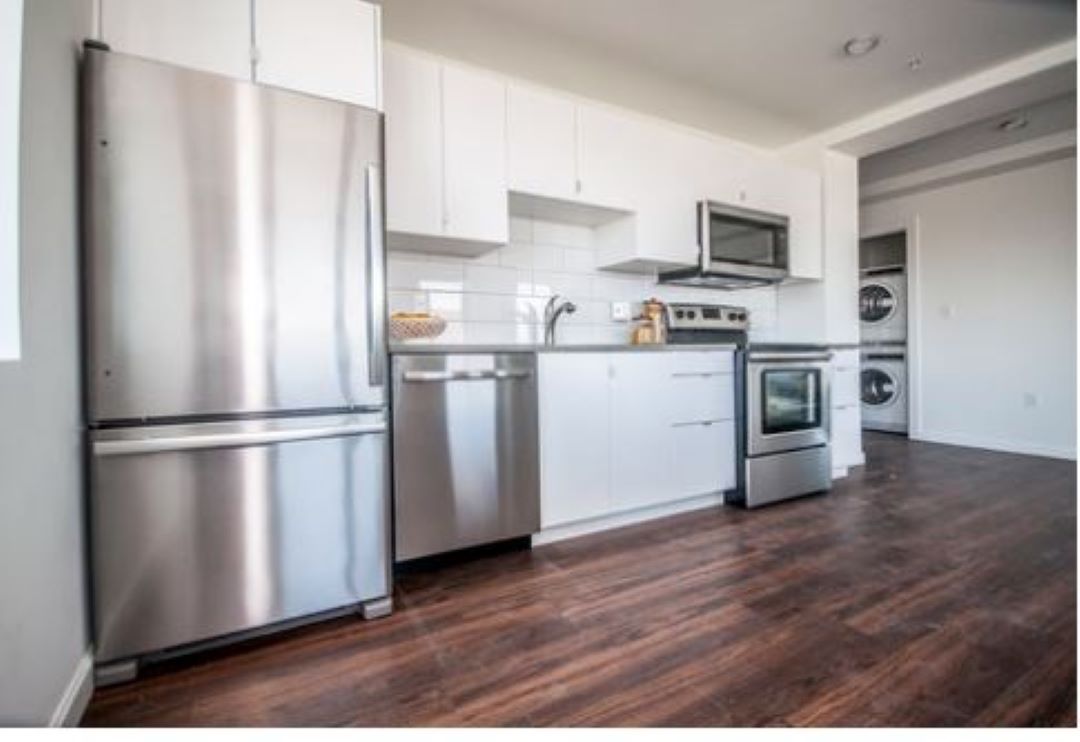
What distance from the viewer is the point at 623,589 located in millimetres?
1943

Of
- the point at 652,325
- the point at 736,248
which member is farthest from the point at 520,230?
the point at 736,248

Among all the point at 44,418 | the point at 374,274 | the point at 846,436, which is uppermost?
the point at 374,274

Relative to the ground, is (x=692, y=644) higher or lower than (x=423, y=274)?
lower

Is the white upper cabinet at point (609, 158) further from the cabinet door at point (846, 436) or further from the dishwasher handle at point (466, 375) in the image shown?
the cabinet door at point (846, 436)

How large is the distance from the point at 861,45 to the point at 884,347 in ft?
11.6

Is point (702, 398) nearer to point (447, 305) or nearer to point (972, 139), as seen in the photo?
point (447, 305)

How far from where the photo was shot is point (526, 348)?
2223mm

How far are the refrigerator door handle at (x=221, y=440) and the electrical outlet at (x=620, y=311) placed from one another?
189 centimetres

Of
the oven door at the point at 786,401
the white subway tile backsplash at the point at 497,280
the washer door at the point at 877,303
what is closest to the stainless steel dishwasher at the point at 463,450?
the white subway tile backsplash at the point at 497,280

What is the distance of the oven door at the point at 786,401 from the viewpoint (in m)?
2.91

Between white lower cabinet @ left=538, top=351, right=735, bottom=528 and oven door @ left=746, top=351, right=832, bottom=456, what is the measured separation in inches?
4.9

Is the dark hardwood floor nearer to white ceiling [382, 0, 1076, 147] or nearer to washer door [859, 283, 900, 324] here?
white ceiling [382, 0, 1076, 147]

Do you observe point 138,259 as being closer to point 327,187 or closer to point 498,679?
point 327,187
